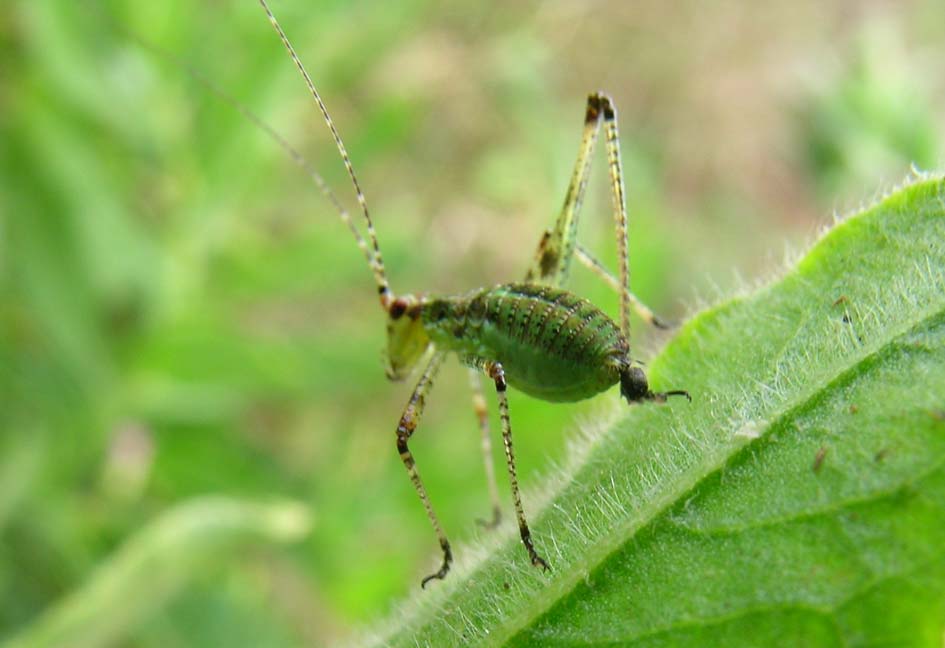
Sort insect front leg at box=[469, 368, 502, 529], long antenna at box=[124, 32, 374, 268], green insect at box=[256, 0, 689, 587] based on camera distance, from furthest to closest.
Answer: insect front leg at box=[469, 368, 502, 529], long antenna at box=[124, 32, 374, 268], green insect at box=[256, 0, 689, 587]

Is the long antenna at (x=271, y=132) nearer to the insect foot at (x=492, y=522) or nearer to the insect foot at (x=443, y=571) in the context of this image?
the insect foot at (x=492, y=522)

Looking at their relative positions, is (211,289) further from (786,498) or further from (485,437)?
(786,498)

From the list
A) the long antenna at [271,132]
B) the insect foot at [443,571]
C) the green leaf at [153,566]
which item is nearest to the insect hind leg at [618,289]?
the long antenna at [271,132]

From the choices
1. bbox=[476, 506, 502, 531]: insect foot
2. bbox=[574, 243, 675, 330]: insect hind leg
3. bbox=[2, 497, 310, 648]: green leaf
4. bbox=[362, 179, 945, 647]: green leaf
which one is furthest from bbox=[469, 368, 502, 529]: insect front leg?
bbox=[362, 179, 945, 647]: green leaf

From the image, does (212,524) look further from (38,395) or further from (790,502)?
(790,502)

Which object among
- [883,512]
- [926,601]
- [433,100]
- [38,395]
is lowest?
[926,601]

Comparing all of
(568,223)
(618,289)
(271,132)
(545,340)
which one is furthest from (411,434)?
(271,132)

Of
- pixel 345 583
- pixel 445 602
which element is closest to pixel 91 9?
pixel 345 583

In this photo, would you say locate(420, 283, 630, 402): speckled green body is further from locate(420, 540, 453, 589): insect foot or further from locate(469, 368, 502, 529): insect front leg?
locate(420, 540, 453, 589): insect foot
